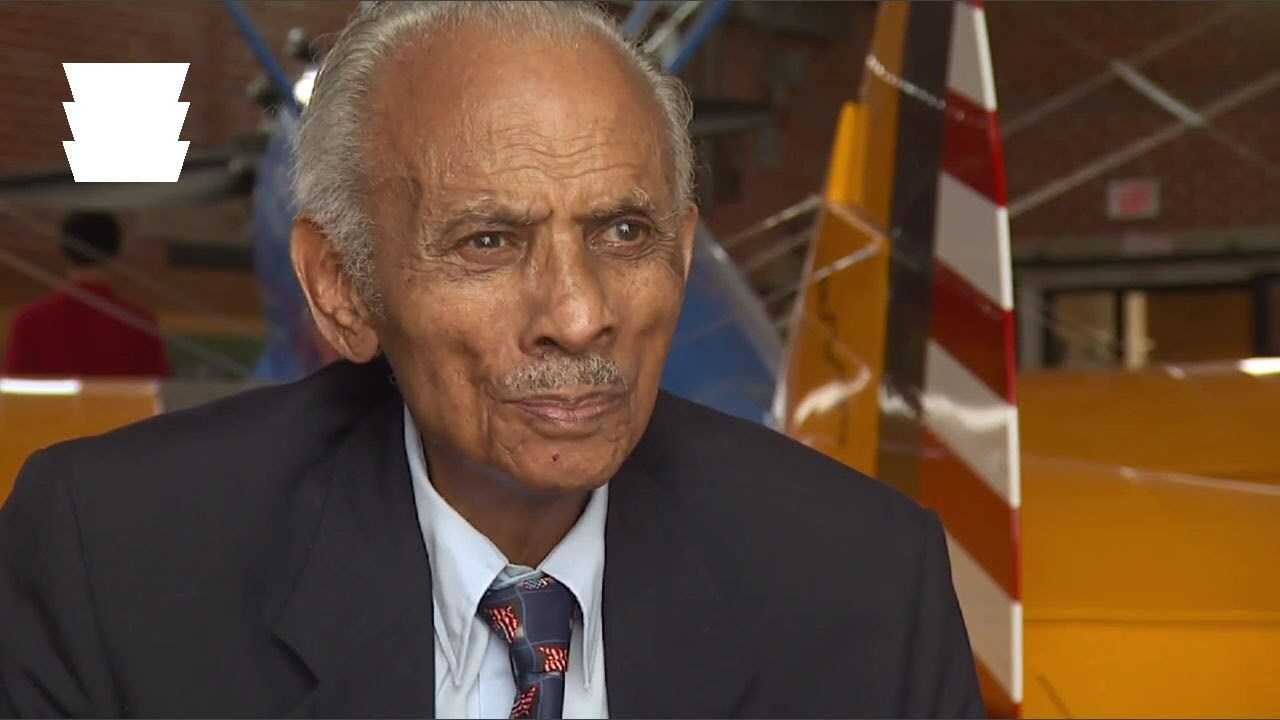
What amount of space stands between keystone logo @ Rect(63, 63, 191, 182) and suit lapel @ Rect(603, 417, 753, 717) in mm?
283

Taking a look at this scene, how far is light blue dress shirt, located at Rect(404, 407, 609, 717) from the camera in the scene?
2.90 feet

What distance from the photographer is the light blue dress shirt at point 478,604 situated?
89cm

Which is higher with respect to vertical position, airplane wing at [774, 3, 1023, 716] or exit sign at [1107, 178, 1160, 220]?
exit sign at [1107, 178, 1160, 220]

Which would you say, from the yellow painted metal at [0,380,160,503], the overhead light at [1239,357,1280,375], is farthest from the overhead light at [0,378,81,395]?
the overhead light at [1239,357,1280,375]

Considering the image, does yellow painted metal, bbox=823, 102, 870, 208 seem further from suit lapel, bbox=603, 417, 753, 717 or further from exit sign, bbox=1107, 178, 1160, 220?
exit sign, bbox=1107, 178, 1160, 220

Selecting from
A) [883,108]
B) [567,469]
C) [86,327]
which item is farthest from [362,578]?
[86,327]

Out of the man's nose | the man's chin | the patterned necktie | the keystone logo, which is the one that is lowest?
the patterned necktie

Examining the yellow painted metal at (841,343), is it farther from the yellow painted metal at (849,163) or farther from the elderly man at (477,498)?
the elderly man at (477,498)

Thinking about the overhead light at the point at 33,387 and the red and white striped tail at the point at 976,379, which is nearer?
the overhead light at the point at 33,387

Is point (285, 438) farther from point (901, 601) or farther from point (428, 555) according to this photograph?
point (901, 601)

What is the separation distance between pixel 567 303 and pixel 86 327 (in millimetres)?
1901

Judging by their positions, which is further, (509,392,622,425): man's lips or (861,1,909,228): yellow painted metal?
(861,1,909,228): yellow painted metal

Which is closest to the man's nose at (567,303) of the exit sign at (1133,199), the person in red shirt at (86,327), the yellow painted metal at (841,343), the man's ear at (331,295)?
the man's ear at (331,295)

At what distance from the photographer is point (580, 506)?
0.96m
